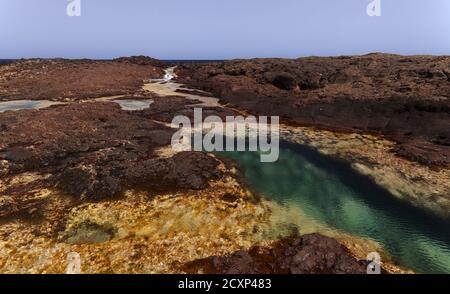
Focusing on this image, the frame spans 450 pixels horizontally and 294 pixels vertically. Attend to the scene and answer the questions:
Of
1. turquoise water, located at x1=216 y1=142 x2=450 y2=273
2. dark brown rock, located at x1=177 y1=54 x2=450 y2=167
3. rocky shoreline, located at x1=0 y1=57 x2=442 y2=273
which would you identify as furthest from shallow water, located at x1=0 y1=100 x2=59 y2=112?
turquoise water, located at x1=216 y1=142 x2=450 y2=273

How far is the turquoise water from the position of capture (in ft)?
58.7

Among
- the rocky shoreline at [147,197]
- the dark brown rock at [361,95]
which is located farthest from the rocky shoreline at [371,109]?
the rocky shoreline at [147,197]

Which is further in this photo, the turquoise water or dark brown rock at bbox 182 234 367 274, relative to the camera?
the turquoise water

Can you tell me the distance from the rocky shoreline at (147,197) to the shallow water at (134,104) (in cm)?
359

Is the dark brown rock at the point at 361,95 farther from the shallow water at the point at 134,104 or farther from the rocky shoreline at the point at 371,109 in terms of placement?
the shallow water at the point at 134,104

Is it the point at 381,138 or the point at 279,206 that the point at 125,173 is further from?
the point at 381,138

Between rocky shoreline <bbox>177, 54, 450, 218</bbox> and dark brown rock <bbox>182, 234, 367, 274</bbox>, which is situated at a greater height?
rocky shoreline <bbox>177, 54, 450, 218</bbox>

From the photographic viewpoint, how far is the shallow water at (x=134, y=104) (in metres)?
47.6

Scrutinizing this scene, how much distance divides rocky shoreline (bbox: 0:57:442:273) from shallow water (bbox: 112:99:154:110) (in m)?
3.59

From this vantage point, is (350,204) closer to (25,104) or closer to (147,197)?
(147,197)

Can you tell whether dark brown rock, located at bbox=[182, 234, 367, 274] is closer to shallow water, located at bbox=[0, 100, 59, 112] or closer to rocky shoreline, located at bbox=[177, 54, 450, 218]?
rocky shoreline, located at bbox=[177, 54, 450, 218]

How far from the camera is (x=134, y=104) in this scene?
164 feet

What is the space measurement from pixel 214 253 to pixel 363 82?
1687 inches
